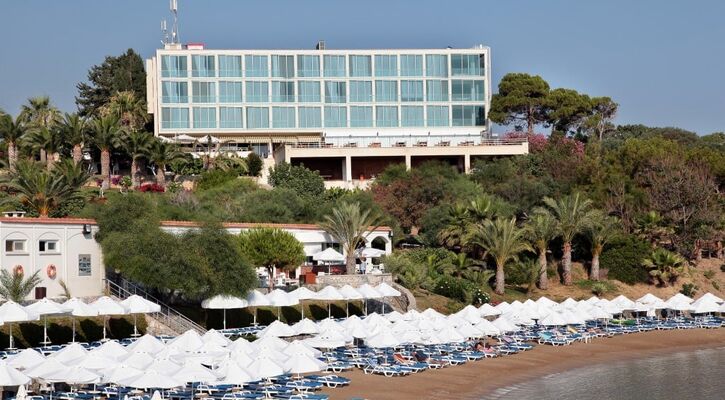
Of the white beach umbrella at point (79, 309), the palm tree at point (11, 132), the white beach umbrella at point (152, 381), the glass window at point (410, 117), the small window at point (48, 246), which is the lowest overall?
the white beach umbrella at point (152, 381)

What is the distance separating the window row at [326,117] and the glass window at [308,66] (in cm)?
279

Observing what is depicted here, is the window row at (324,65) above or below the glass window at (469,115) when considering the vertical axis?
above

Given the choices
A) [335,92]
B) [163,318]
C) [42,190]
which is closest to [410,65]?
[335,92]

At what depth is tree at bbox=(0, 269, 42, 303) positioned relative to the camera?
133 feet

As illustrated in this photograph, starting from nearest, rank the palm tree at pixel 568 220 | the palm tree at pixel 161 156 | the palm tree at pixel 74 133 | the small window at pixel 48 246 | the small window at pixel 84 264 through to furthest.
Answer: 1. the small window at pixel 48 246
2. the small window at pixel 84 264
3. the palm tree at pixel 568 220
4. the palm tree at pixel 74 133
5. the palm tree at pixel 161 156

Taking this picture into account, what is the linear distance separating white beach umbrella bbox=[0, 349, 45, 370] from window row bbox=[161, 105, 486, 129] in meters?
57.3

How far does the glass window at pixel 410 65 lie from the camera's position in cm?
9025

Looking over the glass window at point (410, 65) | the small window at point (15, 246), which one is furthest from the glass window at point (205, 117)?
the small window at point (15, 246)

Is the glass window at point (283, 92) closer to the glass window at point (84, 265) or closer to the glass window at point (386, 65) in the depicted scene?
the glass window at point (386, 65)

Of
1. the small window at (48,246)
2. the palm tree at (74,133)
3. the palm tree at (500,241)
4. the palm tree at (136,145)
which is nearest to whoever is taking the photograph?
the small window at (48,246)

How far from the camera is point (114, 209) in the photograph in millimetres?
47062

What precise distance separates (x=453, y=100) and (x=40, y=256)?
51.7m

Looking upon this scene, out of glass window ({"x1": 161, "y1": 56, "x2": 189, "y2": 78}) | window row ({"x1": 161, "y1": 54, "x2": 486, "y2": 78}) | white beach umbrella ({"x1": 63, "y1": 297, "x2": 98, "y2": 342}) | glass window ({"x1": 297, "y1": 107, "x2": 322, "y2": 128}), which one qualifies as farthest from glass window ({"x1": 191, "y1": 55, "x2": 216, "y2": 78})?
white beach umbrella ({"x1": 63, "y1": 297, "x2": 98, "y2": 342})

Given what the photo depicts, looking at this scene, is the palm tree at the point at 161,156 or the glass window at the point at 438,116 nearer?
the palm tree at the point at 161,156
